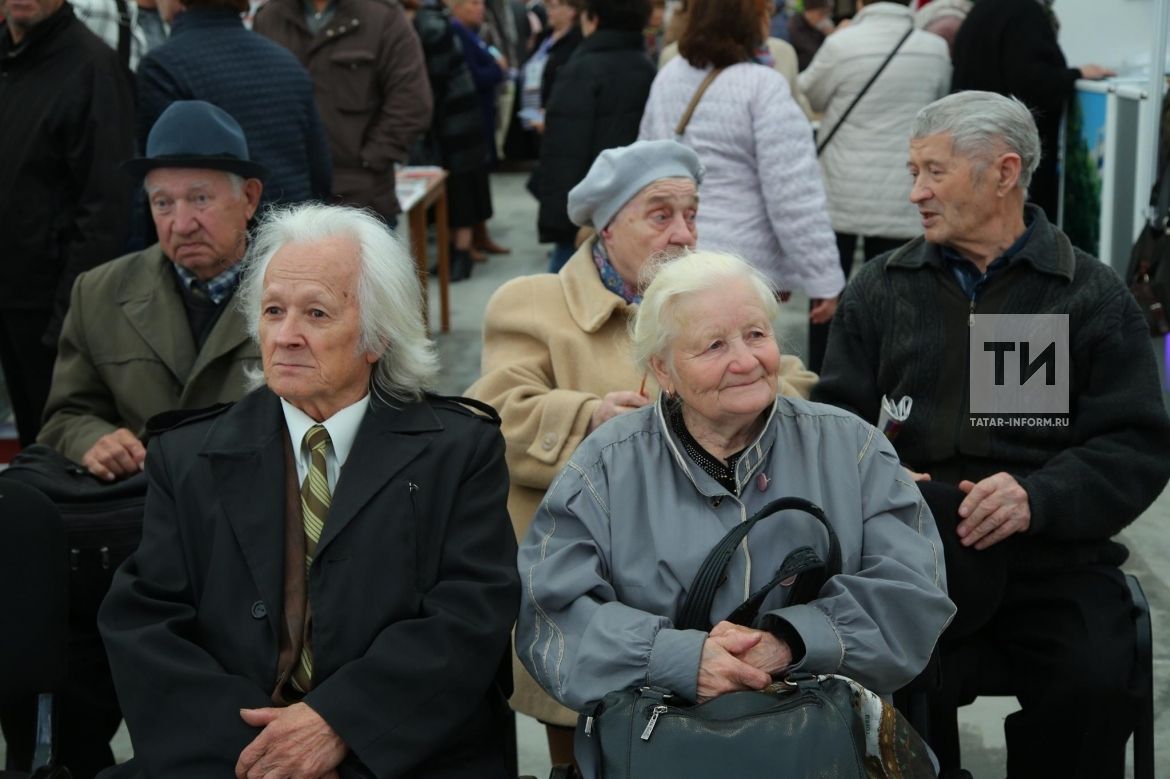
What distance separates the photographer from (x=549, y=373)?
334 cm

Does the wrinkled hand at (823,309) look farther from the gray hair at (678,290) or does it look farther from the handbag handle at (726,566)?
the handbag handle at (726,566)

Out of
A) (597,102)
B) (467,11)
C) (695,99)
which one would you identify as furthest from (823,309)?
(467,11)

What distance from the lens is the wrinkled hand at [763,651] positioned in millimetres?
2414

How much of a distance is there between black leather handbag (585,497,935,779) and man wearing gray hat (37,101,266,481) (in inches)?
56.6

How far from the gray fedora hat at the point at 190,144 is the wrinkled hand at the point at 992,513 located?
6.11 ft

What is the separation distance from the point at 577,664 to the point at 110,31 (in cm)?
398

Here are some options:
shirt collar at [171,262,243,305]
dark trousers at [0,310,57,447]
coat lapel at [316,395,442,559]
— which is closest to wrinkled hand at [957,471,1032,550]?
coat lapel at [316,395,442,559]

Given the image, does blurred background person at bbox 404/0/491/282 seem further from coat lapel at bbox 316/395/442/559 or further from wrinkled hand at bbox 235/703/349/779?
wrinkled hand at bbox 235/703/349/779

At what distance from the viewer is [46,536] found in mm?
2812

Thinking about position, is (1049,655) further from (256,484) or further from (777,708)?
(256,484)

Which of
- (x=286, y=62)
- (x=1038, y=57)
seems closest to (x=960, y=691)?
(x=286, y=62)

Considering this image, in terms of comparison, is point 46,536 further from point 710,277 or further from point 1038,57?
point 1038,57

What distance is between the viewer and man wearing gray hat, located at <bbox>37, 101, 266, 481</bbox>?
132 inches

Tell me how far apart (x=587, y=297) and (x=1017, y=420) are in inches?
38.6
